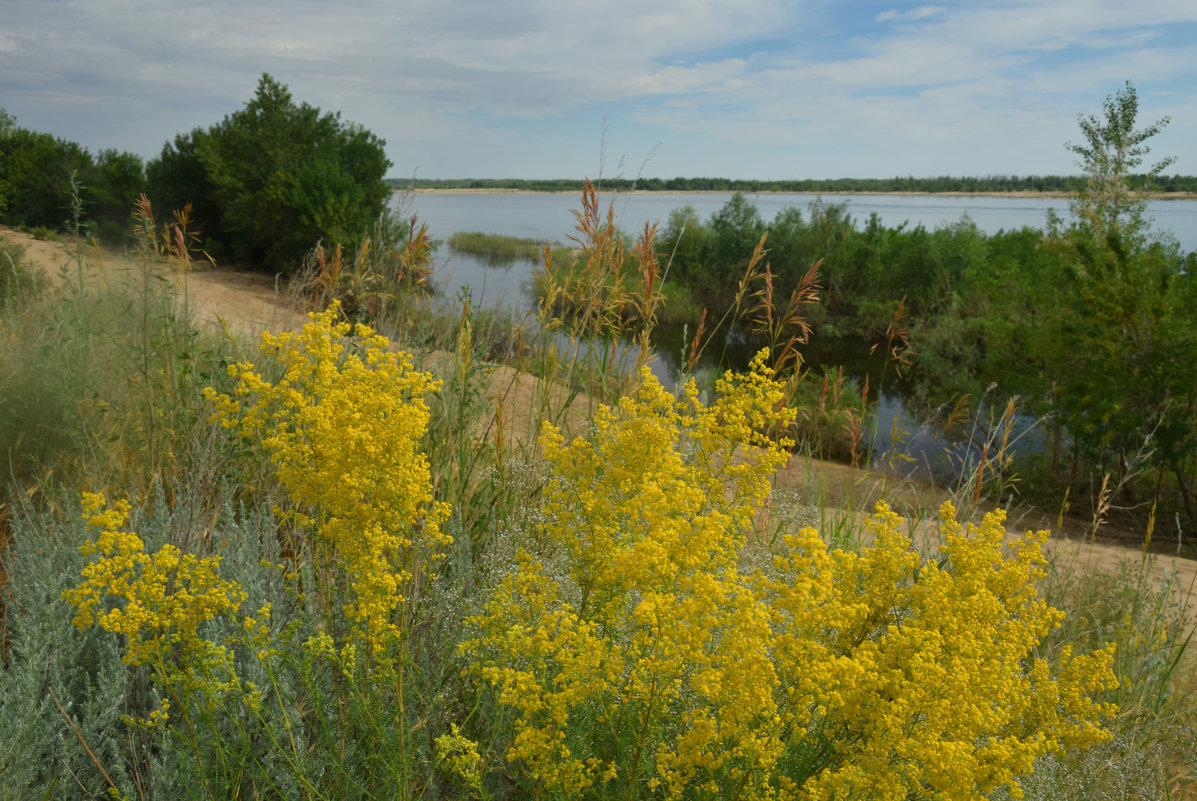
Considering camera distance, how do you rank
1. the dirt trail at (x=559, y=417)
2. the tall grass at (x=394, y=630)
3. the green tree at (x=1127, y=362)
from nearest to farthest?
the tall grass at (x=394, y=630) < the dirt trail at (x=559, y=417) < the green tree at (x=1127, y=362)

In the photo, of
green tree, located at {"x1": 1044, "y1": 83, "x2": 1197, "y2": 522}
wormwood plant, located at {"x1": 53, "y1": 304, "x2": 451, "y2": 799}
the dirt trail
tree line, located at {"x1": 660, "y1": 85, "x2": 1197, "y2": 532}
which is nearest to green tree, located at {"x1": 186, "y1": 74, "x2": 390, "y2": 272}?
the dirt trail

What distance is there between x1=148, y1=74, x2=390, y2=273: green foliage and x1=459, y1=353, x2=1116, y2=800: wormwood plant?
19.7 metres

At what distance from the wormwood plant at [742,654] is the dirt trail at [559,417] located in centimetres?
147

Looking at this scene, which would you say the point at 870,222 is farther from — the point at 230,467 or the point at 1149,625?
the point at 230,467

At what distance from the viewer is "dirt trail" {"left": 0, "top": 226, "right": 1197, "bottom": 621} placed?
14.4 ft

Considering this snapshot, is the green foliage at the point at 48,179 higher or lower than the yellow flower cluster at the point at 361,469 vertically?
higher

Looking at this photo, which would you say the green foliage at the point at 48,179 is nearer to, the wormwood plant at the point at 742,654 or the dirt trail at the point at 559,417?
the dirt trail at the point at 559,417

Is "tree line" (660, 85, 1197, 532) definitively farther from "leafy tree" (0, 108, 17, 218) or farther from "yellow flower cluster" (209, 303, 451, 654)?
"leafy tree" (0, 108, 17, 218)

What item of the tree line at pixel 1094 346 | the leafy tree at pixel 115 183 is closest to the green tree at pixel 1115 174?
the tree line at pixel 1094 346

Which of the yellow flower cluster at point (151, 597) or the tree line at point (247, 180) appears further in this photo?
the tree line at point (247, 180)

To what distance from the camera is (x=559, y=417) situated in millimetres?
4043

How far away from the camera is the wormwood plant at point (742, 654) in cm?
147

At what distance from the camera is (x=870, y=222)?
29.2m

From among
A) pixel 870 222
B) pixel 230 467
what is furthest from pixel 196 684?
pixel 870 222
